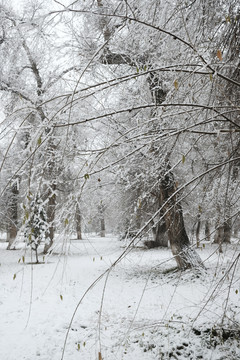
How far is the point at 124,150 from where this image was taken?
288 centimetres

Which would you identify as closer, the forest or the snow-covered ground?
the forest

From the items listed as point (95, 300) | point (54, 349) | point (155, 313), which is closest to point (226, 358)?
point (155, 313)

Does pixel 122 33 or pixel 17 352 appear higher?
pixel 122 33

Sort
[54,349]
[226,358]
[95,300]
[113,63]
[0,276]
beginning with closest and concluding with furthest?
[226,358], [54,349], [113,63], [95,300], [0,276]

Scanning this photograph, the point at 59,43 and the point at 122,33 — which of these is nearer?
the point at 59,43

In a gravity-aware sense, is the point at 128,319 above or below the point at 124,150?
below

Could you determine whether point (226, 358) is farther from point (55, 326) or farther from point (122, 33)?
point (122, 33)

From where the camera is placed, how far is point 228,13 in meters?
2.39

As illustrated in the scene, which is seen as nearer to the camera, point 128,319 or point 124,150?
point 124,150

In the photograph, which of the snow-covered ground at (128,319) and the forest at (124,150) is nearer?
the forest at (124,150)

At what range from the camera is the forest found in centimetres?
178

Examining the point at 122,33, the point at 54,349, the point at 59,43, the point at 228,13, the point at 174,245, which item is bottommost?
the point at 54,349

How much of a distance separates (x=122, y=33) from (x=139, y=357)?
14.4 feet

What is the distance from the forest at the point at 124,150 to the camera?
70.1 inches
